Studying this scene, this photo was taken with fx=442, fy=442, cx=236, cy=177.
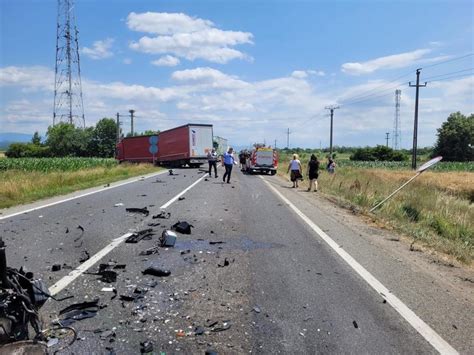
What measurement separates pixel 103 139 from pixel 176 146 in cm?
6901

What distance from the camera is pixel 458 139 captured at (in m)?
91.8

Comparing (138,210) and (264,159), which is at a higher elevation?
(264,159)

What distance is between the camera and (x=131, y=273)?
19.2 feet

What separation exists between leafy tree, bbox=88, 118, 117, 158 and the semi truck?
57.9 m

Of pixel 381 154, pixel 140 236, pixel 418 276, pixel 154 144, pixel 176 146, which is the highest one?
pixel 154 144

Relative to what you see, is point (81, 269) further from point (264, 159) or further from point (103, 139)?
point (103, 139)

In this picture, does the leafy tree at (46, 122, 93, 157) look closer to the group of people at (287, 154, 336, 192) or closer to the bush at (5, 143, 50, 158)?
the bush at (5, 143, 50, 158)

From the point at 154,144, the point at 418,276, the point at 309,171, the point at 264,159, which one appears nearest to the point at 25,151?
the point at 154,144

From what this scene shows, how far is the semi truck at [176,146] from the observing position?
41188 millimetres

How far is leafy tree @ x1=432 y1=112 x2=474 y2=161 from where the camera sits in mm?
91000

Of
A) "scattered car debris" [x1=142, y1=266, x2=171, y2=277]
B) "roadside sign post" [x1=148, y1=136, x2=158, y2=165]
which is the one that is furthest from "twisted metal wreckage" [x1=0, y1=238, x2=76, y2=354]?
"roadside sign post" [x1=148, y1=136, x2=158, y2=165]

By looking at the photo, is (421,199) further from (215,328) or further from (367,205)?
(215,328)

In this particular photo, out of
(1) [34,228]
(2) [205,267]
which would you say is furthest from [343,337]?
(1) [34,228]

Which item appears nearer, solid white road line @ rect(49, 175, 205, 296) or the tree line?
solid white road line @ rect(49, 175, 205, 296)
